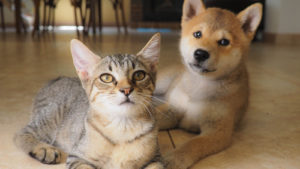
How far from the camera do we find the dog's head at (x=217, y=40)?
1.67 metres

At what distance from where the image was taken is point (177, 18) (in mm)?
11086

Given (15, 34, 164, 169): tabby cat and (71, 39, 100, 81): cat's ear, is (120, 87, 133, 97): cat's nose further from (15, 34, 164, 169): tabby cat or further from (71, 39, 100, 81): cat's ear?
(71, 39, 100, 81): cat's ear

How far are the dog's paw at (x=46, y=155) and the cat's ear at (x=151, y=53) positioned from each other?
1.75 ft

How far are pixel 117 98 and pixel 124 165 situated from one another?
0.25 meters

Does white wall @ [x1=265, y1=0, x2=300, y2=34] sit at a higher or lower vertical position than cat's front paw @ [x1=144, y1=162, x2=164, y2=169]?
higher

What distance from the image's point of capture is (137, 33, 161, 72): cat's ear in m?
1.33

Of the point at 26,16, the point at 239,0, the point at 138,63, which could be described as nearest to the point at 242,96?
the point at 138,63

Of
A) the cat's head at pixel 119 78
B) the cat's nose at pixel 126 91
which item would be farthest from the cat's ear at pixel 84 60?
the cat's nose at pixel 126 91

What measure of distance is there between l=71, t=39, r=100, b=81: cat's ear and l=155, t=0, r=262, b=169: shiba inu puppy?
0.58 meters

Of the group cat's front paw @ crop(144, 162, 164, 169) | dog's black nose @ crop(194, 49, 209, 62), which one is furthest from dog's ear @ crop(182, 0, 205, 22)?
cat's front paw @ crop(144, 162, 164, 169)

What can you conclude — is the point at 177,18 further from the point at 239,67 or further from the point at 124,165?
the point at 124,165

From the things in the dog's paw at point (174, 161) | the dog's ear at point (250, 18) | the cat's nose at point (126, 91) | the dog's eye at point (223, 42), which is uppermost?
the dog's ear at point (250, 18)

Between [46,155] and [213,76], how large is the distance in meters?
0.94

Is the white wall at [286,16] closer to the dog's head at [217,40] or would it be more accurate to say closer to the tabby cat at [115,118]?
the dog's head at [217,40]
